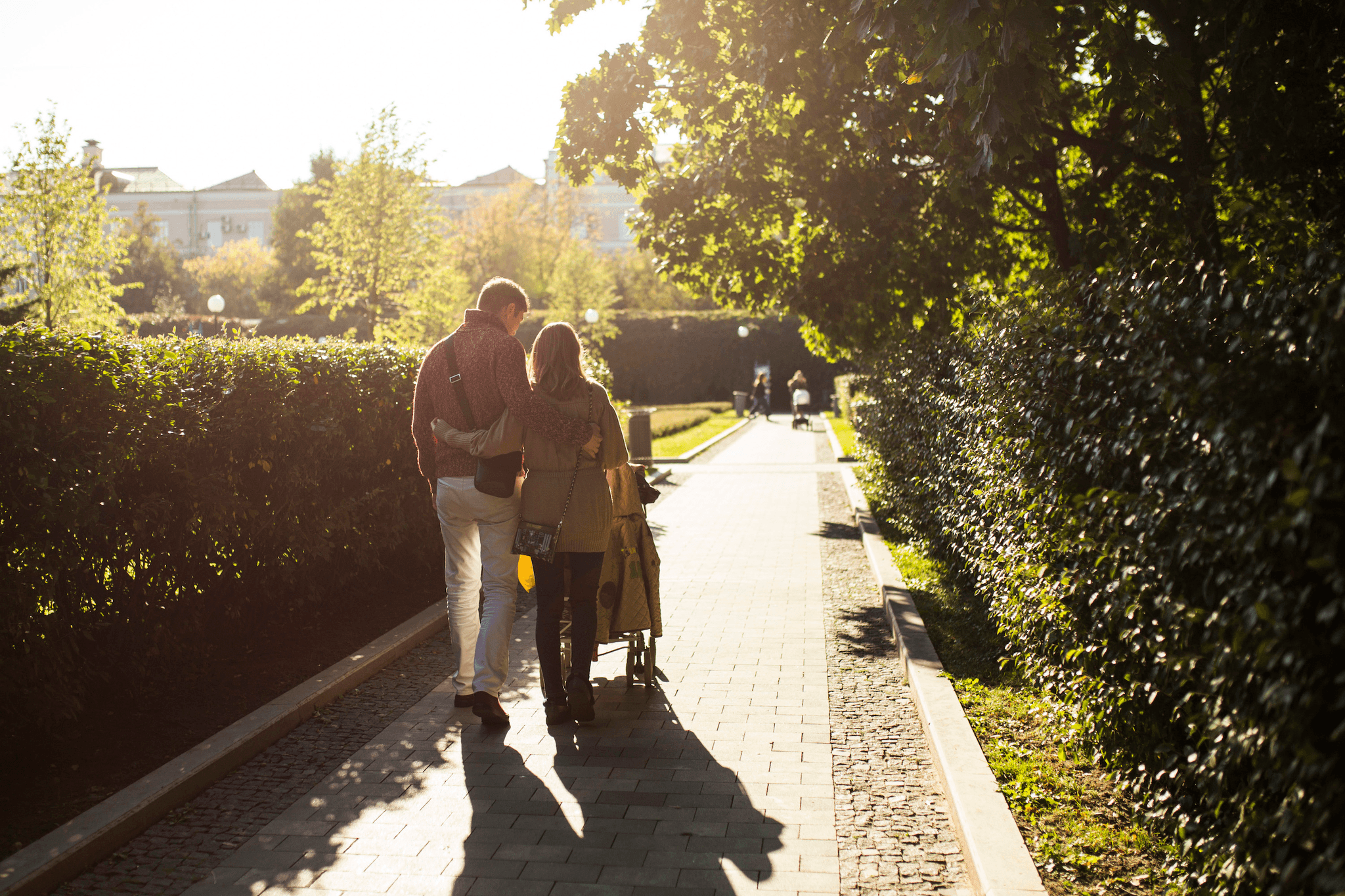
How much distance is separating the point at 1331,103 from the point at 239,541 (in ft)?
30.2

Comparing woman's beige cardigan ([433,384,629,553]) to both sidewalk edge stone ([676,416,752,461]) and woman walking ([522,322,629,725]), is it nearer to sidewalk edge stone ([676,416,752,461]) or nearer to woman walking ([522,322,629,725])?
woman walking ([522,322,629,725])

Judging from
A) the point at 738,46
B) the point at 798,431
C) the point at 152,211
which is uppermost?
the point at 152,211

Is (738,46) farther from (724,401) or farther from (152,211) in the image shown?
(152,211)

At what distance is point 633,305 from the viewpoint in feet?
187

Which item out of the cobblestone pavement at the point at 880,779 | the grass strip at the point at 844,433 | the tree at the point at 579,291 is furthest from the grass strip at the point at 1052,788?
the tree at the point at 579,291

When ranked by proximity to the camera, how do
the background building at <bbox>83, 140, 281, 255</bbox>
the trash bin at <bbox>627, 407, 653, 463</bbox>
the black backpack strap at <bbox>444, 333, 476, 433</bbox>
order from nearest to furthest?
the black backpack strap at <bbox>444, 333, 476, 433</bbox> < the trash bin at <bbox>627, 407, 653, 463</bbox> < the background building at <bbox>83, 140, 281, 255</bbox>

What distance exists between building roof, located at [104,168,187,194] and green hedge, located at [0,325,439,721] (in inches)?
3564

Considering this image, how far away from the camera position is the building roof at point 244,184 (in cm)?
8800

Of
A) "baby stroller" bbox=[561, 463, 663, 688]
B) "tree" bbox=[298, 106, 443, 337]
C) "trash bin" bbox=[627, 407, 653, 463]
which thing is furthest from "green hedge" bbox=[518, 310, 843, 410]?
"baby stroller" bbox=[561, 463, 663, 688]

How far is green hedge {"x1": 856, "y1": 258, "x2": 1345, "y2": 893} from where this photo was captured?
223cm

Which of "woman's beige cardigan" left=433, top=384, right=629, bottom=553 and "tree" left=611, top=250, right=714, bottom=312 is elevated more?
"tree" left=611, top=250, right=714, bottom=312

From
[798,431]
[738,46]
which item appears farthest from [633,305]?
[738,46]

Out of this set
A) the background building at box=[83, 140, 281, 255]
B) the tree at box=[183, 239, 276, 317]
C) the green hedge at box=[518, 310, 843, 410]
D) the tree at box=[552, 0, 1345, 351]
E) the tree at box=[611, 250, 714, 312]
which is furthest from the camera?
the background building at box=[83, 140, 281, 255]

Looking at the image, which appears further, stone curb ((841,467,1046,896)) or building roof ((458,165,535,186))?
building roof ((458,165,535,186))
